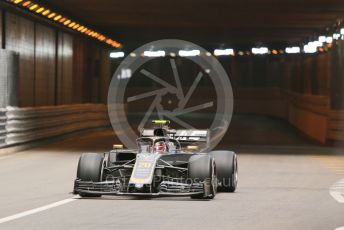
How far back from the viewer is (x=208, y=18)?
121 feet

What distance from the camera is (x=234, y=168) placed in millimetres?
15344

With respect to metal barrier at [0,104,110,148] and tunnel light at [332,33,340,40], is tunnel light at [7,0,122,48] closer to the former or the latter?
metal barrier at [0,104,110,148]

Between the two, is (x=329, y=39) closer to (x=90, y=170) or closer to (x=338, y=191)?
(x=338, y=191)

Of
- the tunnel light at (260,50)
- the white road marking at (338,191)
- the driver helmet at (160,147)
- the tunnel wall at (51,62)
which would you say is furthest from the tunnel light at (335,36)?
the driver helmet at (160,147)

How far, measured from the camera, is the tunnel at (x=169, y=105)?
12602mm

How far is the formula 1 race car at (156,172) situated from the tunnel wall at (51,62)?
15.5 meters

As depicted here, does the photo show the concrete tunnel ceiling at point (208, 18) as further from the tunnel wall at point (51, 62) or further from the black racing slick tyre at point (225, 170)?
the black racing slick tyre at point (225, 170)

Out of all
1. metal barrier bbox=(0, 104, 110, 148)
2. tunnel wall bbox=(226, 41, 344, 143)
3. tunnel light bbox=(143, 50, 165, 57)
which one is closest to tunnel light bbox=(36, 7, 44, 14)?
metal barrier bbox=(0, 104, 110, 148)

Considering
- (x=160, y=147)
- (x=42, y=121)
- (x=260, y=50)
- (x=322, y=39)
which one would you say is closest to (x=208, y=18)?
(x=322, y=39)

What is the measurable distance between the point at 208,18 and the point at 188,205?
24.4 meters

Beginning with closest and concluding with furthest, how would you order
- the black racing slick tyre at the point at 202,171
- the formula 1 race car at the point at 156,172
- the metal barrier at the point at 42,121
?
the formula 1 race car at the point at 156,172, the black racing slick tyre at the point at 202,171, the metal barrier at the point at 42,121

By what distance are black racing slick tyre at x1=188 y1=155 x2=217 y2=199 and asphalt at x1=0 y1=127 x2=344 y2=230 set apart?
0.19 meters

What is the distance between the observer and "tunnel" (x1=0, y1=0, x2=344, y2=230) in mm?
12602

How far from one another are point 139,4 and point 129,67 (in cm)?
3765
